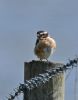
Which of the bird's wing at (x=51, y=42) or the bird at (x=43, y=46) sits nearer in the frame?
the bird at (x=43, y=46)

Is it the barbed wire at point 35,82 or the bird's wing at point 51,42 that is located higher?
the bird's wing at point 51,42

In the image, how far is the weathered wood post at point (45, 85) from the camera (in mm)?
3625

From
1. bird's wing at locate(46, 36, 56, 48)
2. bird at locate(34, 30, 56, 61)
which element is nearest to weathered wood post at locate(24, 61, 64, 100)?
bird at locate(34, 30, 56, 61)

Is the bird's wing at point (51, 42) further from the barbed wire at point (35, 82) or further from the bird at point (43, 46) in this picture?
the barbed wire at point (35, 82)

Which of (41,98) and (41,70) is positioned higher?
(41,70)

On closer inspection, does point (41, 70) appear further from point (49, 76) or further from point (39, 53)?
point (39, 53)

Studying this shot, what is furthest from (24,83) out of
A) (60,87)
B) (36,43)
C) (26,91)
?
(36,43)

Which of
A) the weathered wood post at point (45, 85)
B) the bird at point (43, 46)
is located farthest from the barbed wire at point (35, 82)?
the bird at point (43, 46)

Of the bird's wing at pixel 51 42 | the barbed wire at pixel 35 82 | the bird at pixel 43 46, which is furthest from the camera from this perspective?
the bird's wing at pixel 51 42

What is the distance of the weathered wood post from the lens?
3625 mm

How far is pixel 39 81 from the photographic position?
362 cm

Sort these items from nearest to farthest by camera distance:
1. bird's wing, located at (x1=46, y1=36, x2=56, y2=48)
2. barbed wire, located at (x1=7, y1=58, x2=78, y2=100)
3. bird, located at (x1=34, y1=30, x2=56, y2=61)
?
1. barbed wire, located at (x1=7, y1=58, x2=78, y2=100)
2. bird, located at (x1=34, y1=30, x2=56, y2=61)
3. bird's wing, located at (x1=46, y1=36, x2=56, y2=48)

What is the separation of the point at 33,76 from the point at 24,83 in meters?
0.14

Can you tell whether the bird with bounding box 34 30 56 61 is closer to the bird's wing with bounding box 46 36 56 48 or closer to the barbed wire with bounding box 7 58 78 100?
the bird's wing with bounding box 46 36 56 48
